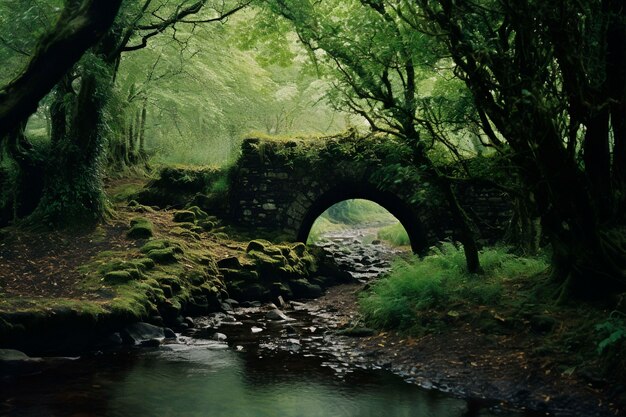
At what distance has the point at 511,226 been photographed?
1186 centimetres

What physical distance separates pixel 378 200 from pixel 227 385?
11523 millimetres

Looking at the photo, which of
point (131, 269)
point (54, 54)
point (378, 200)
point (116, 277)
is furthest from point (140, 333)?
point (378, 200)

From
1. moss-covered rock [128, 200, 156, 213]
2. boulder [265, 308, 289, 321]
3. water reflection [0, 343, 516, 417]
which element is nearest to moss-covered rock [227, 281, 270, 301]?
boulder [265, 308, 289, 321]

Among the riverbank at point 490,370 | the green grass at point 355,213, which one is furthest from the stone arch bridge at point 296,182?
the green grass at point 355,213

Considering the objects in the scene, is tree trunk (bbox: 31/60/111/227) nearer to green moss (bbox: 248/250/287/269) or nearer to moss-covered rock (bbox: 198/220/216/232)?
moss-covered rock (bbox: 198/220/216/232)

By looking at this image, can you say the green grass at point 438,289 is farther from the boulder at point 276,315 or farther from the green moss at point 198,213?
the green moss at point 198,213

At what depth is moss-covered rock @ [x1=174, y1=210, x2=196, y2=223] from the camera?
15314 mm

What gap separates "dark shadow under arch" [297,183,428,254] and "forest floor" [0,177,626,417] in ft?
15.8

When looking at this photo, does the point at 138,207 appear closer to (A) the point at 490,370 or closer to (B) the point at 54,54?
(B) the point at 54,54

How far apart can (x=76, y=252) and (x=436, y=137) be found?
7646 mm

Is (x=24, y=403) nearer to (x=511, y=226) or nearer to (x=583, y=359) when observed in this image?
(x=583, y=359)

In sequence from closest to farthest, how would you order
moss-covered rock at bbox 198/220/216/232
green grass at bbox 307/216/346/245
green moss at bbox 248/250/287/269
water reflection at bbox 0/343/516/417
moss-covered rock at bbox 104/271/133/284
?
water reflection at bbox 0/343/516/417 < moss-covered rock at bbox 104/271/133/284 < green moss at bbox 248/250/287/269 < moss-covered rock at bbox 198/220/216/232 < green grass at bbox 307/216/346/245

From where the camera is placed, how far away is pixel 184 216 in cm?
1545

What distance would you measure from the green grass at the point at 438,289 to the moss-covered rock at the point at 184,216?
6.86 meters
